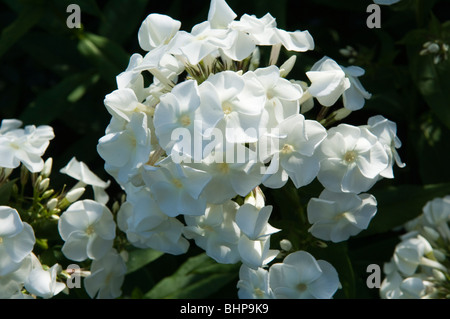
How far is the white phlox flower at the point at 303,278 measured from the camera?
204cm

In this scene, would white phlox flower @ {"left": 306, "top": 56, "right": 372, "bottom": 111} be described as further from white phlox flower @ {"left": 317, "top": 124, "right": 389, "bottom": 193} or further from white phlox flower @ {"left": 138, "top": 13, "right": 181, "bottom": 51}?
white phlox flower @ {"left": 138, "top": 13, "right": 181, "bottom": 51}

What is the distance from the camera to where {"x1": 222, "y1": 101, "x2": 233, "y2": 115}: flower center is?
178 centimetres

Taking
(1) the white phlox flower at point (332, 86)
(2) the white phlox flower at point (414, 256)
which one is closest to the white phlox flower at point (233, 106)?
(1) the white phlox flower at point (332, 86)

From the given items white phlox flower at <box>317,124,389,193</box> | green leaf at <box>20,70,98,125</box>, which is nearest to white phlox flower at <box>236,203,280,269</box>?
white phlox flower at <box>317,124,389,193</box>

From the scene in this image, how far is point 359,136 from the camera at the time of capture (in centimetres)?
194

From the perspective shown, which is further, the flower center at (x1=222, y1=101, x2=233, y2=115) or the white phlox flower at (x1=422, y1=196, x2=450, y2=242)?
the white phlox flower at (x1=422, y1=196, x2=450, y2=242)

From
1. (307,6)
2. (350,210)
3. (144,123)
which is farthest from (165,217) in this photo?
(307,6)

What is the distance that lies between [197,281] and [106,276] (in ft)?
1.20

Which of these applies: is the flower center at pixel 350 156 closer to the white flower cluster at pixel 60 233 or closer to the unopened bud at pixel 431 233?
the unopened bud at pixel 431 233

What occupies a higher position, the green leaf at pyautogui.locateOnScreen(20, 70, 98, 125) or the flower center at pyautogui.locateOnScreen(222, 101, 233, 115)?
the flower center at pyautogui.locateOnScreen(222, 101, 233, 115)

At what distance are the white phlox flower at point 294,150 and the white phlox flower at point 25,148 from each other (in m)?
0.96

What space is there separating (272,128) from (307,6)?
1.72 meters

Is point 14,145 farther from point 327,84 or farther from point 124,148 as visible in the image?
point 327,84

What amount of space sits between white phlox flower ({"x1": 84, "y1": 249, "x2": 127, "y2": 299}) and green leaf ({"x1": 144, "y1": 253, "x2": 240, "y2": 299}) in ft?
0.48
